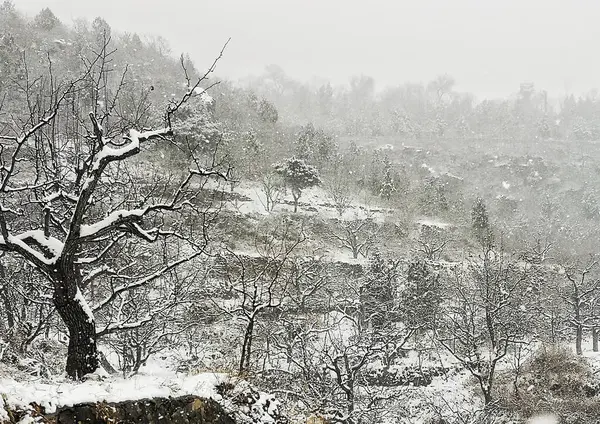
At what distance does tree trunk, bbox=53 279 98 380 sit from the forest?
2 centimetres

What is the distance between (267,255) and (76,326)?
14921mm

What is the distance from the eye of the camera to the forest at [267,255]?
586 centimetres

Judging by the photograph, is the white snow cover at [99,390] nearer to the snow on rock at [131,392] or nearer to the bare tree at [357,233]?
the snow on rock at [131,392]

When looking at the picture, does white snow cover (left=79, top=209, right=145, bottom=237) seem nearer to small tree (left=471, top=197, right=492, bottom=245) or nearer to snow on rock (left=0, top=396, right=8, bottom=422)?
snow on rock (left=0, top=396, right=8, bottom=422)

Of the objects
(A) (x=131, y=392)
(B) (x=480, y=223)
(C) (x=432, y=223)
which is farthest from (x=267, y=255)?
(B) (x=480, y=223)

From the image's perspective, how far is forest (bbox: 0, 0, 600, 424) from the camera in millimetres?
5855

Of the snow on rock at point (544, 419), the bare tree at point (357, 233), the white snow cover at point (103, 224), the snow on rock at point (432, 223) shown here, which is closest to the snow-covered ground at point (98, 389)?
the white snow cover at point (103, 224)

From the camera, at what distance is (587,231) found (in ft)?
137

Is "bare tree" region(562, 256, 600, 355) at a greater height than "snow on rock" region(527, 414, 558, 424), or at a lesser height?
greater

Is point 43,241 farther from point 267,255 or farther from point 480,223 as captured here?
point 480,223

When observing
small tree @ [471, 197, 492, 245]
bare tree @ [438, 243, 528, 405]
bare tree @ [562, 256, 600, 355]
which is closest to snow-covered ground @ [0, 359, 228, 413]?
bare tree @ [438, 243, 528, 405]

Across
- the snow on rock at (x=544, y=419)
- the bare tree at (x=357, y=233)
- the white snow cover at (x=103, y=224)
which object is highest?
the white snow cover at (x=103, y=224)

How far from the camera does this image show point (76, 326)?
531 cm

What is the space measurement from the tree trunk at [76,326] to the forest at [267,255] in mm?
24
